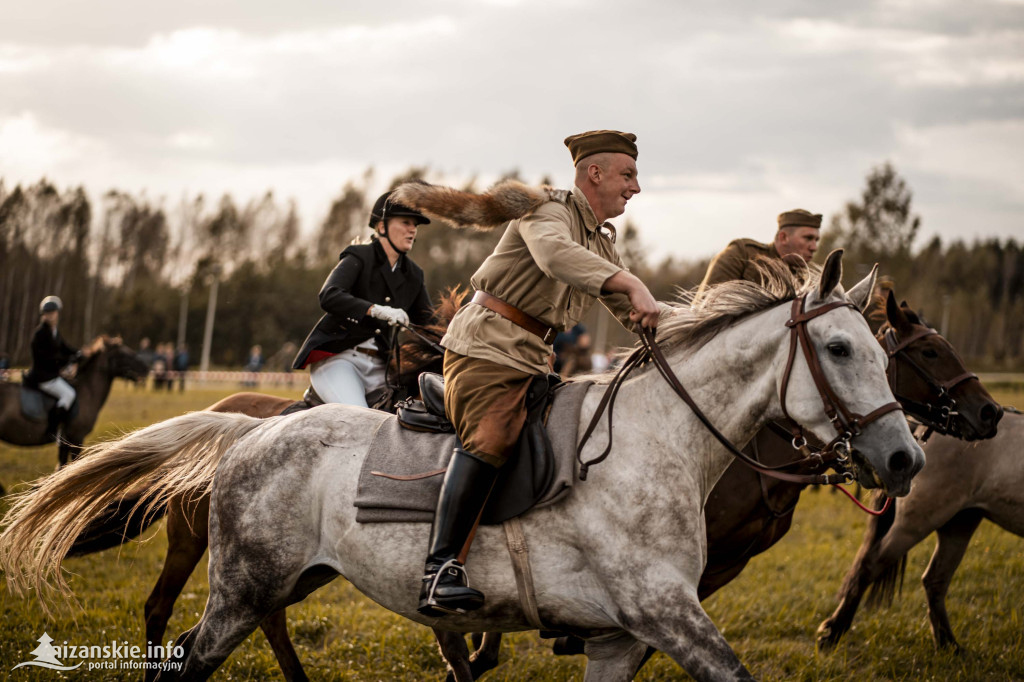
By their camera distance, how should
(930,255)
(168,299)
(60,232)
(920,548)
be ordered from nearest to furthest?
1. (920,548)
2. (60,232)
3. (168,299)
4. (930,255)

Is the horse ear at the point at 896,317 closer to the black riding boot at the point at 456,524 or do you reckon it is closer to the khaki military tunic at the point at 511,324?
the khaki military tunic at the point at 511,324

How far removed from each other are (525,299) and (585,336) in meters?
11.4

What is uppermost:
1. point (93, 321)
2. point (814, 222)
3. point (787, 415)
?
point (814, 222)

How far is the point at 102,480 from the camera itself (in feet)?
14.6

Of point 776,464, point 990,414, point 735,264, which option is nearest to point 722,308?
point 776,464

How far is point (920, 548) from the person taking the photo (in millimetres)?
10039

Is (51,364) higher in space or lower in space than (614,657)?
lower

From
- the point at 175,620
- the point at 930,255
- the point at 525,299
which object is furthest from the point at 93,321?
the point at 930,255

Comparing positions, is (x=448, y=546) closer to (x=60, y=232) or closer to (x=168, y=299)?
(x=60, y=232)

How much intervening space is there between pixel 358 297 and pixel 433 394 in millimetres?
2239

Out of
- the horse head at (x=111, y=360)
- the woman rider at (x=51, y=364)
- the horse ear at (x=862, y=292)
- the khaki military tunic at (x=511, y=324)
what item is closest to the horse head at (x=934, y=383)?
the horse ear at (x=862, y=292)

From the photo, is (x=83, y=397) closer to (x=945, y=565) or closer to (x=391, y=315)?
(x=391, y=315)

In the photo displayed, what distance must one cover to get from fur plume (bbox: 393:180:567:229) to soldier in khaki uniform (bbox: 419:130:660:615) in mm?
70

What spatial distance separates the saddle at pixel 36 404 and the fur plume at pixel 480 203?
10874 millimetres
